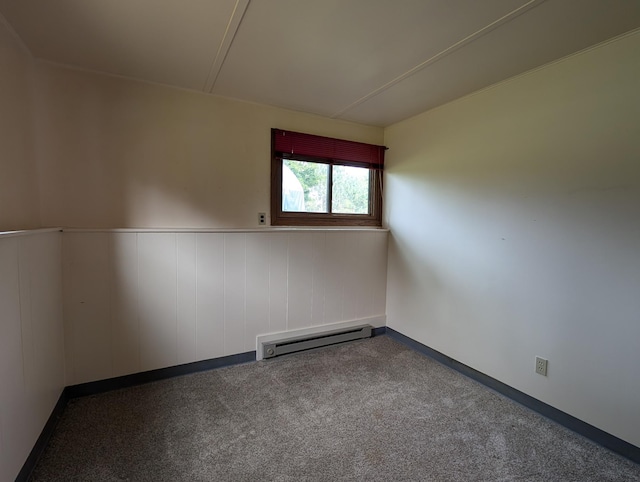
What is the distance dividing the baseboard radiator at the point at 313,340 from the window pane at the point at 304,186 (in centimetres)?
124

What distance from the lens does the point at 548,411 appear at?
189cm

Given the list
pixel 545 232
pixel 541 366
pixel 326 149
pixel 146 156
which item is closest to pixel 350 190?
→ pixel 326 149

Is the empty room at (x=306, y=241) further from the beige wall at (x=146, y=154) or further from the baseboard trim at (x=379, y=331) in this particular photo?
the baseboard trim at (x=379, y=331)

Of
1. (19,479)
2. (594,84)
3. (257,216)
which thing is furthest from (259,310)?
(594,84)

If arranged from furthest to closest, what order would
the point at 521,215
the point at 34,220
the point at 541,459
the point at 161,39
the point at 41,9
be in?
the point at 521,215 → the point at 34,220 → the point at 161,39 → the point at 541,459 → the point at 41,9

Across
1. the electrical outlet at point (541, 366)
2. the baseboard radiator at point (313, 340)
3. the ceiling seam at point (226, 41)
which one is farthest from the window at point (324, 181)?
the electrical outlet at point (541, 366)

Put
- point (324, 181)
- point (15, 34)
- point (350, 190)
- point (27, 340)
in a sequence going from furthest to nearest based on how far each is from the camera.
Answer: point (350, 190) → point (324, 181) → point (15, 34) → point (27, 340)

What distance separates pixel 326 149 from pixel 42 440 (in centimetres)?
286

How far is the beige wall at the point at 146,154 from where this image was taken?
197 cm

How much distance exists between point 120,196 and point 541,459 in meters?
3.10

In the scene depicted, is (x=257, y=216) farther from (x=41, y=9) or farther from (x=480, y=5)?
(x=480, y=5)

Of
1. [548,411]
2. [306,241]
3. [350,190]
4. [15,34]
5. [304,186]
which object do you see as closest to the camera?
[15,34]

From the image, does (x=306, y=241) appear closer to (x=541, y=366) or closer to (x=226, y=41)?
(x=226, y=41)

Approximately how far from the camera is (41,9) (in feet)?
4.65
